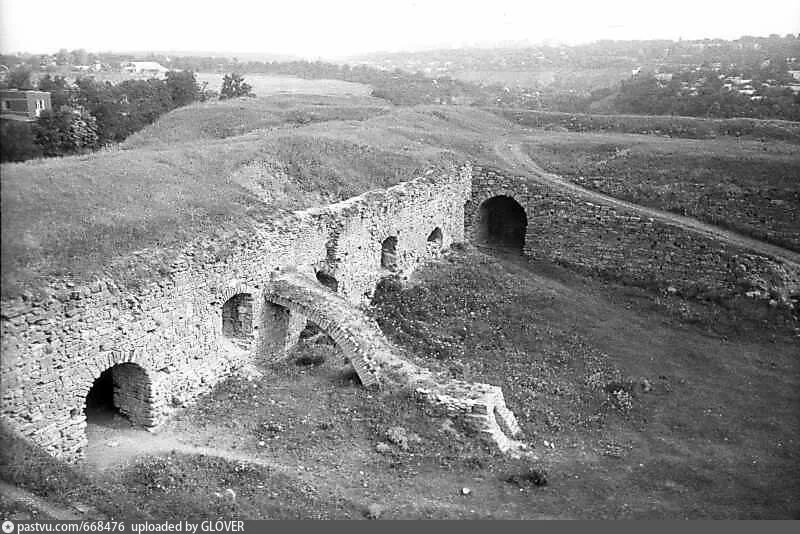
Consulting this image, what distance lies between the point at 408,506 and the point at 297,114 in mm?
27033

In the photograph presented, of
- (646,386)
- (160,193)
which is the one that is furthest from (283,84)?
(646,386)

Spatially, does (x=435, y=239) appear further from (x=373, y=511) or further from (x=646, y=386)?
(x=373, y=511)

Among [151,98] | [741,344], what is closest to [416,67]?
[151,98]

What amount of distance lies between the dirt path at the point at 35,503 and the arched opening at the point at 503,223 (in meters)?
20.8

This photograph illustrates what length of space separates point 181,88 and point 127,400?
4472 cm

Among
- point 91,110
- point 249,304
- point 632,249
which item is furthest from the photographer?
point 91,110

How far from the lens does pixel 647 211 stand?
82.1 ft

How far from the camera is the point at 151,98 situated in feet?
162

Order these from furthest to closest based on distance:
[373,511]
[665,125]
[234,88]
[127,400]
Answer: [234,88] → [665,125] → [127,400] → [373,511]

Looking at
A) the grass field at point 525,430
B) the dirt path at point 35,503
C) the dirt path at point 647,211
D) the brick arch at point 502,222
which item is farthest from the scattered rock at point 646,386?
the dirt path at point 35,503

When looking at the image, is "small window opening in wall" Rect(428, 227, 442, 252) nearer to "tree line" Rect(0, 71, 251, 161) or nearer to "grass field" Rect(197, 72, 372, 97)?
"tree line" Rect(0, 71, 251, 161)

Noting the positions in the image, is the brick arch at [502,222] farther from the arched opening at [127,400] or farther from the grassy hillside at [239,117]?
the arched opening at [127,400]

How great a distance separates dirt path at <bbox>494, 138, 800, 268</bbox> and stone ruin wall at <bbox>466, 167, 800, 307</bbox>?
1.24 ft

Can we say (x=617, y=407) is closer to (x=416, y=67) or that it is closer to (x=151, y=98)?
(x=151, y=98)
